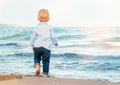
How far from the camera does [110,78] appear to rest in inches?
275

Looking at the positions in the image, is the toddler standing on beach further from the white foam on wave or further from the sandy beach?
the white foam on wave

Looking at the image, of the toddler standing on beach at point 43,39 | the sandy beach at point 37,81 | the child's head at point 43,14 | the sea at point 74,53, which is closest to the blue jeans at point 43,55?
the toddler standing on beach at point 43,39

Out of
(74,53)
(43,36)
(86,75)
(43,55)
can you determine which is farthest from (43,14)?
(74,53)

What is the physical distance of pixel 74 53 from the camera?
752cm

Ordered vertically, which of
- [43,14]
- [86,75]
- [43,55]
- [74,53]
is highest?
[43,14]

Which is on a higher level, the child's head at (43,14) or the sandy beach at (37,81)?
the child's head at (43,14)

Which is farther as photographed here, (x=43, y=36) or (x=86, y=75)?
(x=86, y=75)

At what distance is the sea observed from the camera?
707 cm

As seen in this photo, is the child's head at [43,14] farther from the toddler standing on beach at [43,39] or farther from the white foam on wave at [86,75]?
the white foam on wave at [86,75]

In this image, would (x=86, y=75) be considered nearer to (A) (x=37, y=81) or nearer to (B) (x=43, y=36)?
(B) (x=43, y=36)

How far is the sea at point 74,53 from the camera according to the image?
7.07 meters

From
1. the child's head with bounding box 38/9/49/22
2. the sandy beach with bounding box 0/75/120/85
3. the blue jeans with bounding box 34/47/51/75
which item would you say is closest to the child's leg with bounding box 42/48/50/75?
the blue jeans with bounding box 34/47/51/75

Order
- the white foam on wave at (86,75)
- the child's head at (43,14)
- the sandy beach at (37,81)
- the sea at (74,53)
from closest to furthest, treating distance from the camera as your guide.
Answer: the sandy beach at (37,81) → the child's head at (43,14) → the white foam on wave at (86,75) → the sea at (74,53)

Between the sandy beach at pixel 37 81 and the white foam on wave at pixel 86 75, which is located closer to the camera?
the sandy beach at pixel 37 81
